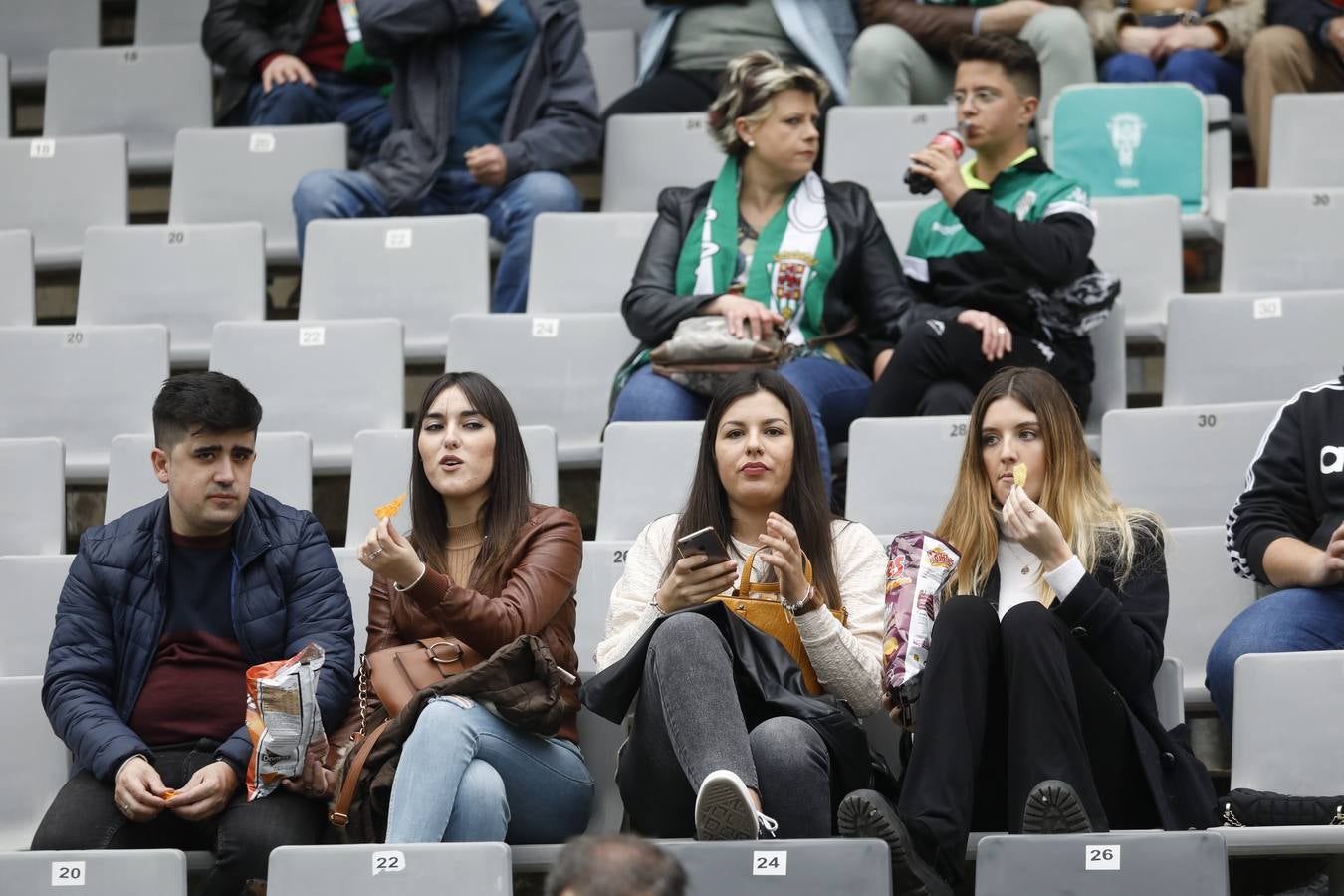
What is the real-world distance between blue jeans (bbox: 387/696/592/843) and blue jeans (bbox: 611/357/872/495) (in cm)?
122

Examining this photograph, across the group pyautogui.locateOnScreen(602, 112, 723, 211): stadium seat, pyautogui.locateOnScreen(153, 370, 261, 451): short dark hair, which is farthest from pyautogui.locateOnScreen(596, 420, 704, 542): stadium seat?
pyautogui.locateOnScreen(602, 112, 723, 211): stadium seat

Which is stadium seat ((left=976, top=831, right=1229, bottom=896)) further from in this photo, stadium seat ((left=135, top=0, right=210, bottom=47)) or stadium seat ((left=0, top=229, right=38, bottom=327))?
stadium seat ((left=135, top=0, right=210, bottom=47))

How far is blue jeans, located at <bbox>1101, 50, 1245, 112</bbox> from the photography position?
558cm

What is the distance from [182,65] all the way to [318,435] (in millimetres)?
1998

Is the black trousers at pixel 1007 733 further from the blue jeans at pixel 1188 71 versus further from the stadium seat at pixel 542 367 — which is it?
the blue jeans at pixel 1188 71

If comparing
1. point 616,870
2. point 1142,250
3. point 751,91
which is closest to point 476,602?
point 616,870

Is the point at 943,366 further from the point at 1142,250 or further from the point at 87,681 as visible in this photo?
the point at 87,681

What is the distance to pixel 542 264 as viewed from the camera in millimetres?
4961

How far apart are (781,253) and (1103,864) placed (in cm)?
202

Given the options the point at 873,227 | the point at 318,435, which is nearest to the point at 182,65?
the point at 318,435

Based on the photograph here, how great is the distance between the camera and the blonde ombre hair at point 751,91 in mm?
4488

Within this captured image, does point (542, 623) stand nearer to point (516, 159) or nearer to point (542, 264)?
point (542, 264)

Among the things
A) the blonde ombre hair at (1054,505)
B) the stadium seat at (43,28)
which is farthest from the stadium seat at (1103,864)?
the stadium seat at (43,28)

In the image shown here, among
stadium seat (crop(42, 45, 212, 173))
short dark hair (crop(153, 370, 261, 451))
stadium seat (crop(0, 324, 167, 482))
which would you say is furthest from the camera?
stadium seat (crop(42, 45, 212, 173))
